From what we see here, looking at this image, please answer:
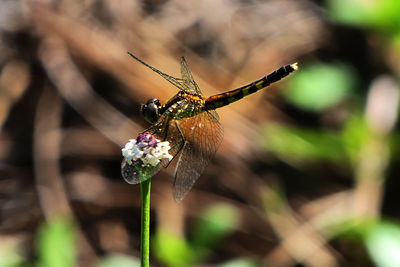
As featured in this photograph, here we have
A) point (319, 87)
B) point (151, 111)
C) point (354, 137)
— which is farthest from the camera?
point (319, 87)

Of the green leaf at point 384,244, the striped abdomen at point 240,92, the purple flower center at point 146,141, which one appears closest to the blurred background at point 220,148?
the green leaf at point 384,244

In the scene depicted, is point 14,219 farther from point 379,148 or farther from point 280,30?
point 280,30

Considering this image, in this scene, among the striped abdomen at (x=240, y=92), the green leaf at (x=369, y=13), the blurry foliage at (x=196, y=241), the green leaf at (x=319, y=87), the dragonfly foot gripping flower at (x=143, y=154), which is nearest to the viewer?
the dragonfly foot gripping flower at (x=143, y=154)

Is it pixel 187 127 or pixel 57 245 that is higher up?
pixel 187 127

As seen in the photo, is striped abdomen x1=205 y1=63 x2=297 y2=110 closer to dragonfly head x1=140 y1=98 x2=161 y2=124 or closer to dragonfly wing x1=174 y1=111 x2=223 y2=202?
dragonfly wing x1=174 y1=111 x2=223 y2=202

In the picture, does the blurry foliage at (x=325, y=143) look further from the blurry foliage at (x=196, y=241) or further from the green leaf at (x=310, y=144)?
the blurry foliage at (x=196, y=241)

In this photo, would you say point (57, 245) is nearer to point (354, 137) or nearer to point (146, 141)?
point (146, 141)

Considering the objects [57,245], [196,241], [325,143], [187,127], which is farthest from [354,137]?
[57,245]
